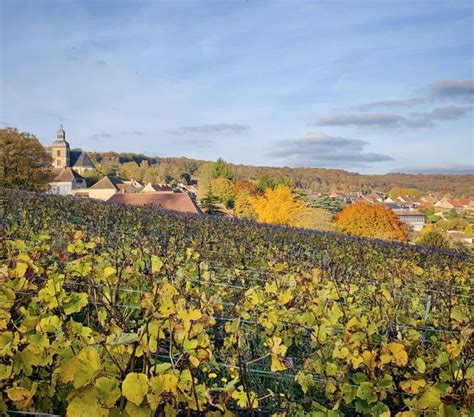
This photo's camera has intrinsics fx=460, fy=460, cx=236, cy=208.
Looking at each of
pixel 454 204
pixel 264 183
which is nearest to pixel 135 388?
pixel 264 183

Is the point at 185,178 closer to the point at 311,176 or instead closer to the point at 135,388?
the point at 311,176

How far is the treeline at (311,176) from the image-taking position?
114188 millimetres

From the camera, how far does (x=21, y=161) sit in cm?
4412

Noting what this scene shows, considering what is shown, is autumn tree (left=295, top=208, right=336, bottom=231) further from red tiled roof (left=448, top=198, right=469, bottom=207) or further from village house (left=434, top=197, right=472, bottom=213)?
red tiled roof (left=448, top=198, right=469, bottom=207)

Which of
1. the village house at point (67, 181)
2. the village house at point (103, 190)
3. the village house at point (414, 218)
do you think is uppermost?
the village house at point (67, 181)

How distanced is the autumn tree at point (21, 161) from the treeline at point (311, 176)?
52293 millimetres

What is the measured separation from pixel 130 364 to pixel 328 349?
138 cm

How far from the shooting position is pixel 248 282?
5.17 meters

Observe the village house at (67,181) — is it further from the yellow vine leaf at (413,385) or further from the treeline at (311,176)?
the yellow vine leaf at (413,385)

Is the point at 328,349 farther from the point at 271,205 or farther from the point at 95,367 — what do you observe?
the point at 271,205

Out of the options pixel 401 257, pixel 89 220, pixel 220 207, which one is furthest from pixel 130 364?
pixel 220 207

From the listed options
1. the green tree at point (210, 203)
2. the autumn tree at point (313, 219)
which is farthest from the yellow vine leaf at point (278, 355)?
the green tree at point (210, 203)

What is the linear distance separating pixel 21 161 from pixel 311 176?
112365 mm

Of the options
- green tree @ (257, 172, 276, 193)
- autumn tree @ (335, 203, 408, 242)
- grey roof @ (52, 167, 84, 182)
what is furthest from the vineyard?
grey roof @ (52, 167, 84, 182)
